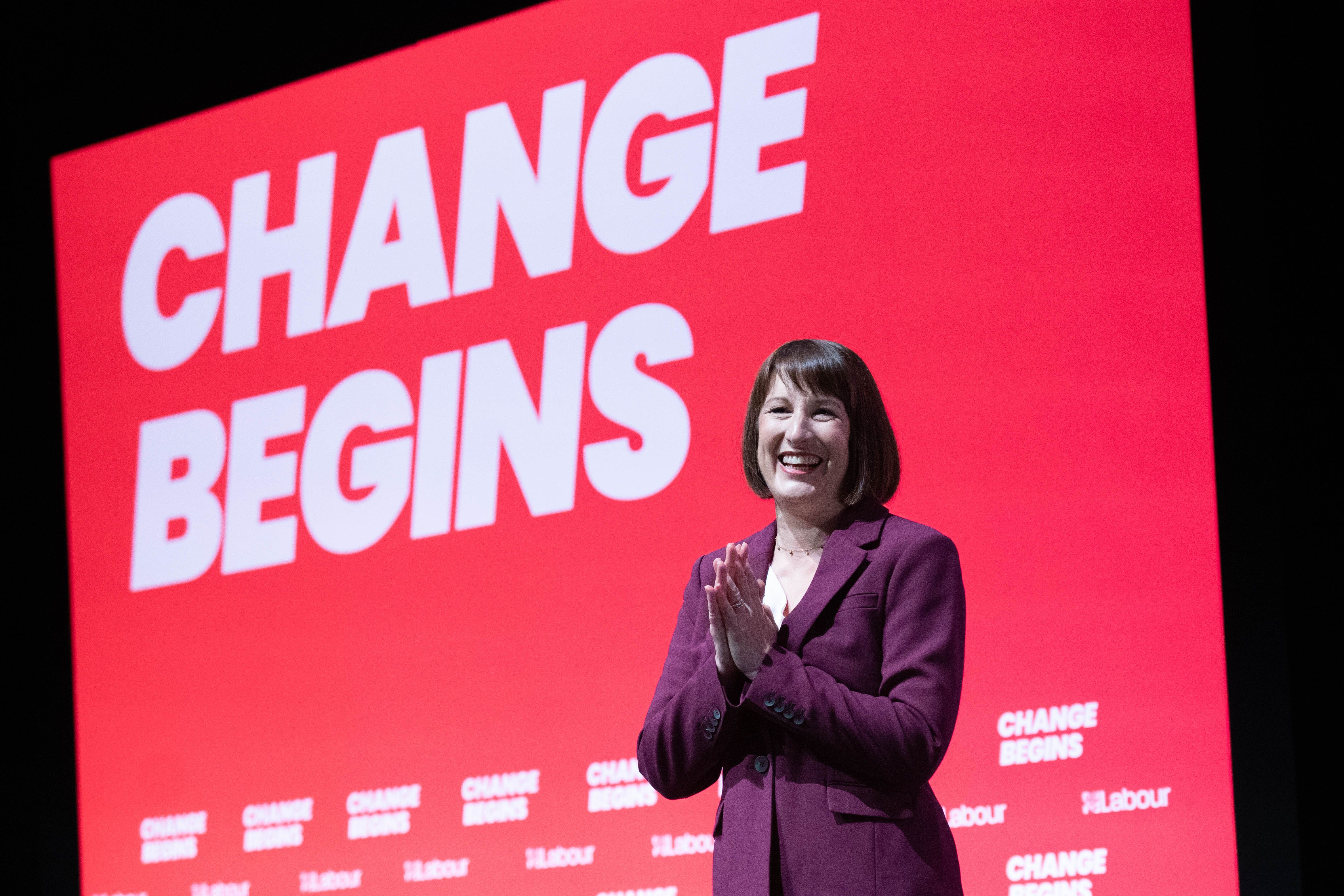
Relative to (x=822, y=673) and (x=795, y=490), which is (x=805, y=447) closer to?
(x=795, y=490)

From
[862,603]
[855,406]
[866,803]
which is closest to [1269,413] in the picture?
[855,406]

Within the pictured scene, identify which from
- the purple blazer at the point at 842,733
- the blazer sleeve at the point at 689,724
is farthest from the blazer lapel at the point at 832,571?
the blazer sleeve at the point at 689,724

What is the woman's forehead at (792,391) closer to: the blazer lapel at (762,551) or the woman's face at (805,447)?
the woman's face at (805,447)

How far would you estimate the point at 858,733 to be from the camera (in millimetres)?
1522

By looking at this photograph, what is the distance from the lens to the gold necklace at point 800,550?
1.73 metres

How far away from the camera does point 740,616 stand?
1.55 metres

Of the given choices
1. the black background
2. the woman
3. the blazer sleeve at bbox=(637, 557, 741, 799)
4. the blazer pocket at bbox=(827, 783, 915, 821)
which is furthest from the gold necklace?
the black background

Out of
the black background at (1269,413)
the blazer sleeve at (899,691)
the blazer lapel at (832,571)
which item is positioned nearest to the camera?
the blazer sleeve at (899,691)

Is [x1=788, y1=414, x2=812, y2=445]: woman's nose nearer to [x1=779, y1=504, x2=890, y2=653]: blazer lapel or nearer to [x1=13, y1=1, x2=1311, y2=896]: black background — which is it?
[x1=779, y1=504, x2=890, y2=653]: blazer lapel

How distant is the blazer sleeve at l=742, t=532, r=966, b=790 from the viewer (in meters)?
1.53

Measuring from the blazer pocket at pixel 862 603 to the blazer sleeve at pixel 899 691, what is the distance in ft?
0.05

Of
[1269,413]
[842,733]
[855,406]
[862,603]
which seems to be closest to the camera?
[842,733]

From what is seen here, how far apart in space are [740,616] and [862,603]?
0.16m

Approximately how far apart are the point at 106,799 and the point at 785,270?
7.86 ft
